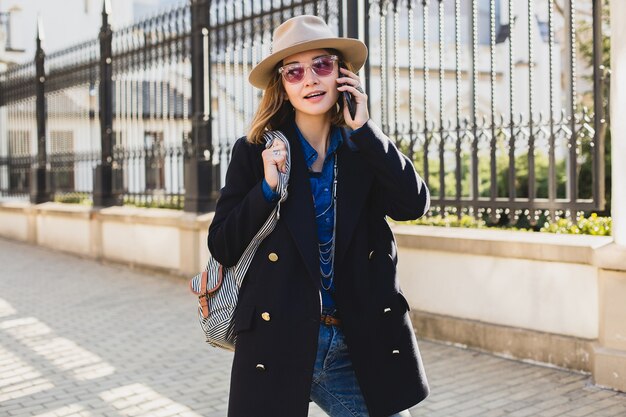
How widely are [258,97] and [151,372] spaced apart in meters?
5.04

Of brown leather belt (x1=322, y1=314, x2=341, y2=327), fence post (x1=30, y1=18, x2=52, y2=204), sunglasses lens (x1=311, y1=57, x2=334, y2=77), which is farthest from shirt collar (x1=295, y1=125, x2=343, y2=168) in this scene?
fence post (x1=30, y1=18, x2=52, y2=204)

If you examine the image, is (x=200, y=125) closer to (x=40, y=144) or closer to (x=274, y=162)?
(x=40, y=144)

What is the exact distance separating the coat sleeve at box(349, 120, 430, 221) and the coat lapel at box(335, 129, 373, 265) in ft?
0.15

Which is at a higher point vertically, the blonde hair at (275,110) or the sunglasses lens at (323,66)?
the sunglasses lens at (323,66)

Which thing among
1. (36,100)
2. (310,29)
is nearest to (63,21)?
(36,100)

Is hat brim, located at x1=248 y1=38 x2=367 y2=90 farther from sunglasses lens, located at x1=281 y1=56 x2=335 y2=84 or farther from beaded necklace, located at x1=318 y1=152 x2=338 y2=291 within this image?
beaded necklace, located at x1=318 y1=152 x2=338 y2=291

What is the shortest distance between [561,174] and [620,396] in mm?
4369

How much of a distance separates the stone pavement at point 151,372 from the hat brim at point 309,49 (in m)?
2.66

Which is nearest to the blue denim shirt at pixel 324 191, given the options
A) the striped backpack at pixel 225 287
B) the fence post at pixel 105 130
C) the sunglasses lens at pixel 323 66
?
the striped backpack at pixel 225 287

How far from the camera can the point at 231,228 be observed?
8.71ft

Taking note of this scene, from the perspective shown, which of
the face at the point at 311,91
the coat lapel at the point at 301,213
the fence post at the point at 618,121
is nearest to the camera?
the coat lapel at the point at 301,213

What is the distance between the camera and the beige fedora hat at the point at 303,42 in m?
2.74

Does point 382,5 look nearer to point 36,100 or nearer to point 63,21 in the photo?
point 36,100

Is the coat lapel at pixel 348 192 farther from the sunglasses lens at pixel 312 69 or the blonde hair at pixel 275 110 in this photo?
the sunglasses lens at pixel 312 69
